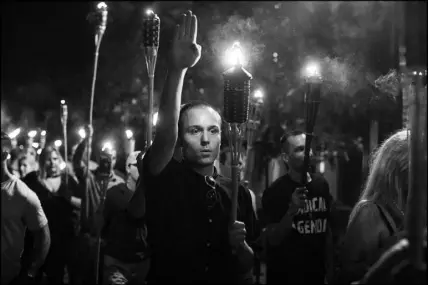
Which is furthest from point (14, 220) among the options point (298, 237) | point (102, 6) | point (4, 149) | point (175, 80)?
point (298, 237)

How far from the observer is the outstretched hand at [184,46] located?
3.46 metres

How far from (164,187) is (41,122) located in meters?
19.6

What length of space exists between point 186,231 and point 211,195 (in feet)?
1.04

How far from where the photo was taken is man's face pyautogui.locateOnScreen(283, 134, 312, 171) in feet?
24.6

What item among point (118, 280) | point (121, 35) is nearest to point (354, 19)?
point (121, 35)

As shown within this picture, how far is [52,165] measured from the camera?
9711 millimetres

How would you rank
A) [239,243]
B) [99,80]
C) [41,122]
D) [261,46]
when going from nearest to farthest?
[239,243] < [261,46] < [99,80] < [41,122]

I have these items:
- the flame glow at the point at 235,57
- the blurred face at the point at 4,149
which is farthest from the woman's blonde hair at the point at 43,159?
the flame glow at the point at 235,57

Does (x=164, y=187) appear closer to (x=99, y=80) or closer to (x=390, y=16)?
(x=390, y=16)

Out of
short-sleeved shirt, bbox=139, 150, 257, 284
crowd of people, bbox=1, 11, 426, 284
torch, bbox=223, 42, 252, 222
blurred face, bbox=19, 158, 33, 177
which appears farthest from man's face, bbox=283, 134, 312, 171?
blurred face, bbox=19, 158, 33, 177

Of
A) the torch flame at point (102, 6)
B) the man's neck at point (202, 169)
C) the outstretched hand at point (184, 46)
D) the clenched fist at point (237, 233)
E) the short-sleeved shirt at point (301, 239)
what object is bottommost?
the short-sleeved shirt at point (301, 239)

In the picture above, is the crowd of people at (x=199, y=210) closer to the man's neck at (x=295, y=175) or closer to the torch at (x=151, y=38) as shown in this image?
the torch at (x=151, y=38)

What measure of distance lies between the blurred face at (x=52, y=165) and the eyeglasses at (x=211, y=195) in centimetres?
645

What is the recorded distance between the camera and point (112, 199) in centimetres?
744
